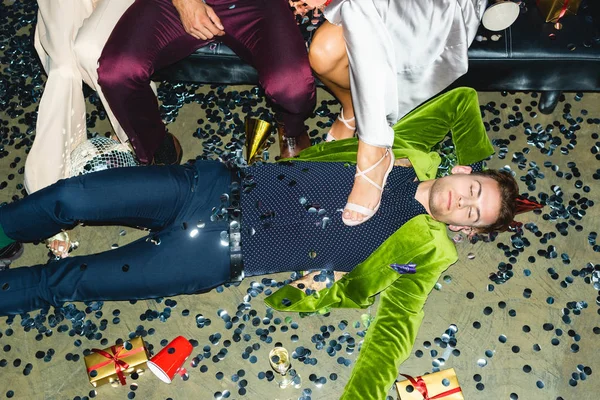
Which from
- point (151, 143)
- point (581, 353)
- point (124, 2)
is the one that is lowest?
point (581, 353)

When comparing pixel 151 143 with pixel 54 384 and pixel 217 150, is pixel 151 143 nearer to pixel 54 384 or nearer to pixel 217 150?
pixel 217 150

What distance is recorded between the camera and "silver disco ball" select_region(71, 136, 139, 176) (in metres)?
2.29

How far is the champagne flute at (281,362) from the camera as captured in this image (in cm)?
222

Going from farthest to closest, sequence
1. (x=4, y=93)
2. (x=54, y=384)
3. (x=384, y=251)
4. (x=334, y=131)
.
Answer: (x=4, y=93)
(x=334, y=131)
(x=54, y=384)
(x=384, y=251)

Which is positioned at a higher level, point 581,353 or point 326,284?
point 326,284

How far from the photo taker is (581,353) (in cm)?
230

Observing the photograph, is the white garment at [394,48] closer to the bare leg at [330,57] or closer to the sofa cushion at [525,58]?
the bare leg at [330,57]

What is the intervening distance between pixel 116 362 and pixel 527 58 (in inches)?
73.5

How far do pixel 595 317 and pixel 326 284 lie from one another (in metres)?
1.02

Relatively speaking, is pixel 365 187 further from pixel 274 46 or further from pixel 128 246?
pixel 128 246

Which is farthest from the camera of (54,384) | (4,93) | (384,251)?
(4,93)

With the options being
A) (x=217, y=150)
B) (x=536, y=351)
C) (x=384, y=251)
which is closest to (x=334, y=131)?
(x=217, y=150)

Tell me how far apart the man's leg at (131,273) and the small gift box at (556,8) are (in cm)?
147

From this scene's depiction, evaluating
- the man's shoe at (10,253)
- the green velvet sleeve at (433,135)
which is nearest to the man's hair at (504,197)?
the green velvet sleeve at (433,135)
